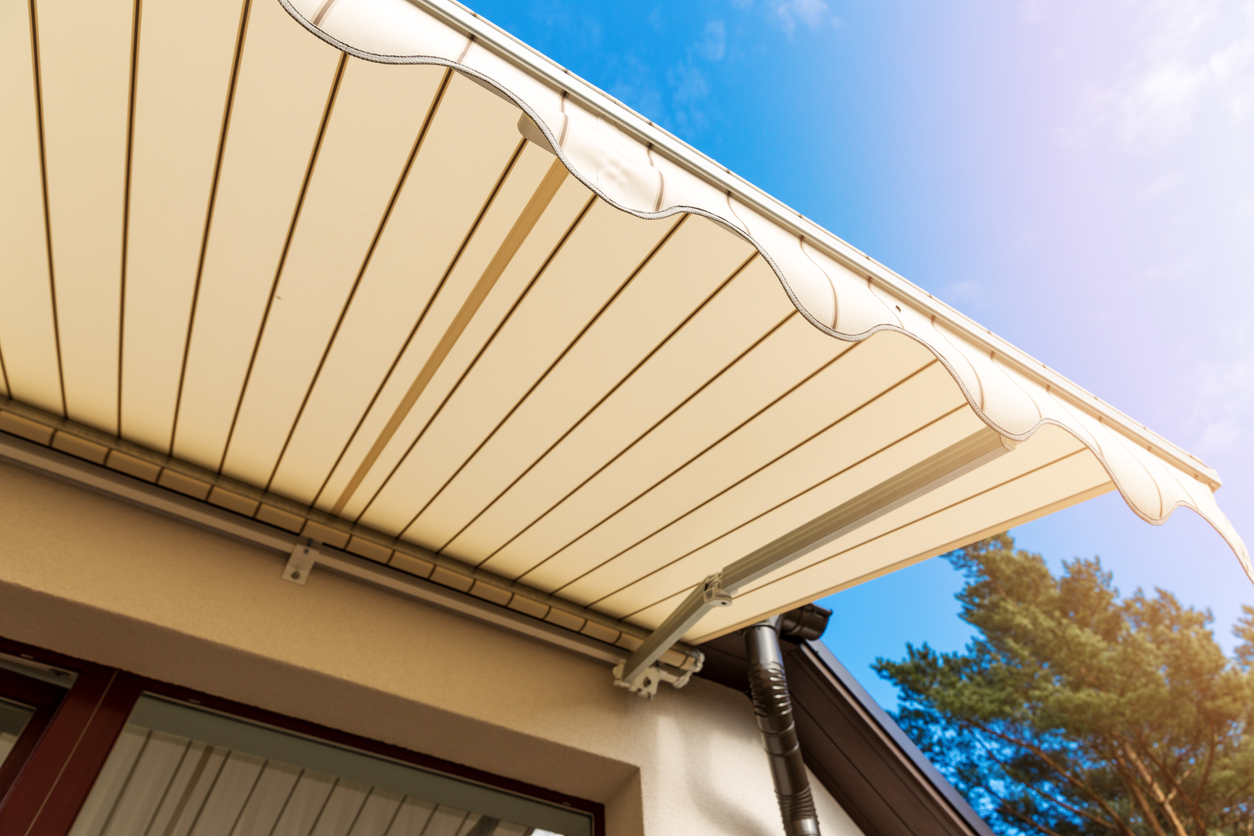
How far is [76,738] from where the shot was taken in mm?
2354

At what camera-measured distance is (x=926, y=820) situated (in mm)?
3410

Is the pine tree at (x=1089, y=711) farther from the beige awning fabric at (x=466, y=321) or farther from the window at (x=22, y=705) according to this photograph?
the window at (x=22, y=705)

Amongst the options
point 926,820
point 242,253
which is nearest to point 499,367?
point 242,253

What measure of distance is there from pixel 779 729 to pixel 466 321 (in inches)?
88.6

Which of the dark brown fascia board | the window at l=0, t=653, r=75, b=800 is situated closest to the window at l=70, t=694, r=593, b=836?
the window at l=0, t=653, r=75, b=800

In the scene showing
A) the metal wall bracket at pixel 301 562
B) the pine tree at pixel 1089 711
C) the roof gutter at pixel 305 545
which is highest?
the pine tree at pixel 1089 711

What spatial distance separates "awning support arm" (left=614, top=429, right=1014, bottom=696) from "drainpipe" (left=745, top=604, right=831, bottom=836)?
1.59 feet

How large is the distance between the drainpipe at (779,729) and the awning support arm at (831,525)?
1.59 feet

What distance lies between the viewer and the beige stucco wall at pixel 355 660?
7.93 ft

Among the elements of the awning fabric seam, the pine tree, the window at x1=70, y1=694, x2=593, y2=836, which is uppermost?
the pine tree

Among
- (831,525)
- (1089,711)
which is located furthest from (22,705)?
(1089,711)

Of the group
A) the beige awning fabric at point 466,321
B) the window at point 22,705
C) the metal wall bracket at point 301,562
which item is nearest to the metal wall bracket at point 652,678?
the beige awning fabric at point 466,321

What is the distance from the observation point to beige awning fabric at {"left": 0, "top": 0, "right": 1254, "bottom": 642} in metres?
1.45

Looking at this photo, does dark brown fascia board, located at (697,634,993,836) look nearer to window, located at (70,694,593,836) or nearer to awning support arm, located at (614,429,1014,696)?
awning support arm, located at (614,429,1014,696)
